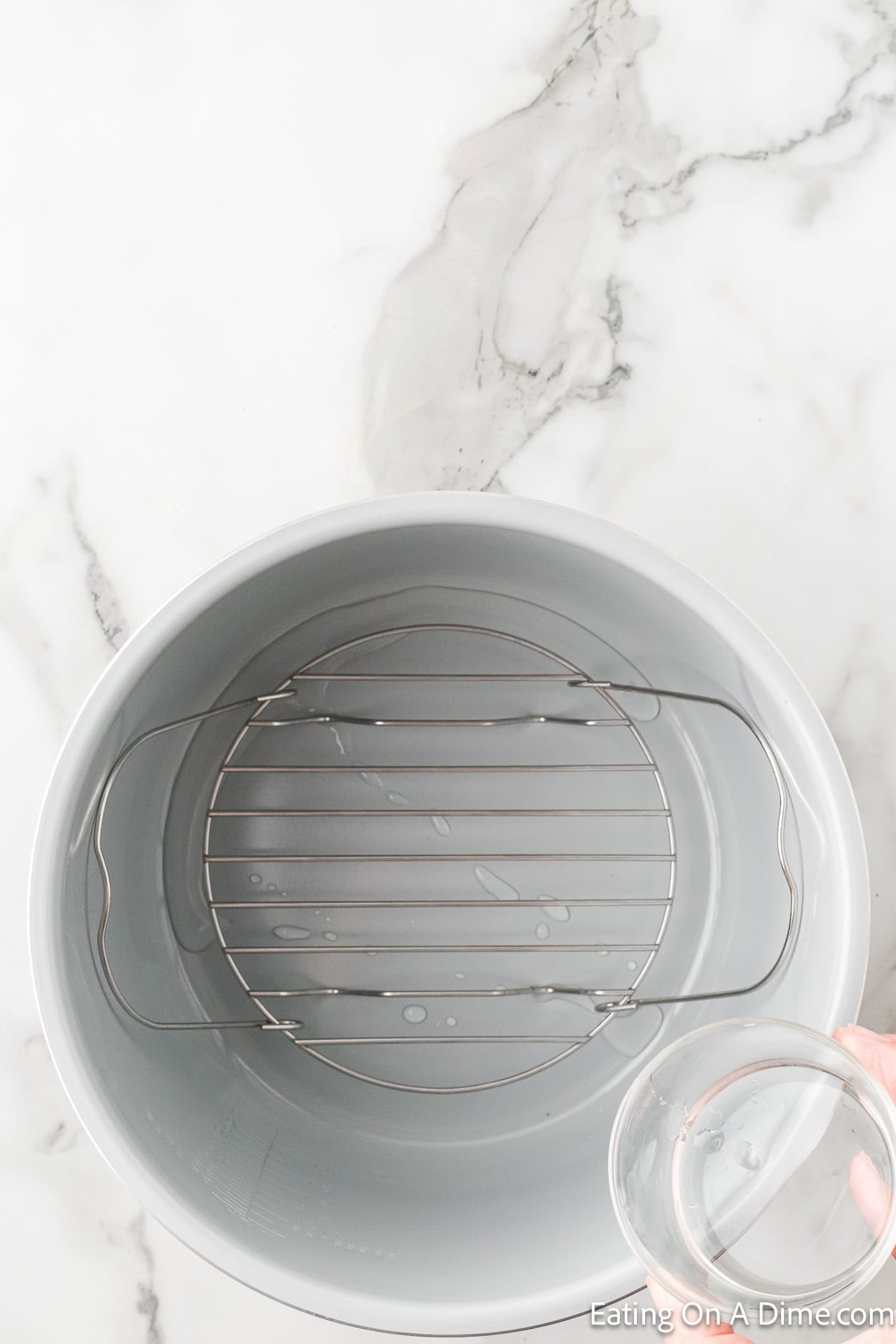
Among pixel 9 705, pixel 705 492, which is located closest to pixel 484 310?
pixel 705 492

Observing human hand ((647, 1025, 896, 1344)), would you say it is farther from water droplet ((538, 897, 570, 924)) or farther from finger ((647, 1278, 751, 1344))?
water droplet ((538, 897, 570, 924))

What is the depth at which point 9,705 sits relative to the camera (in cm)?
84

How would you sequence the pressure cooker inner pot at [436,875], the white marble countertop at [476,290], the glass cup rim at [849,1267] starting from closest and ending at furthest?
the glass cup rim at [849,1267]
the pressure cooker inner pot at [436,875]
the white marble countertop at [476,290]

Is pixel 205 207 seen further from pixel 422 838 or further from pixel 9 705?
pixel 422 838

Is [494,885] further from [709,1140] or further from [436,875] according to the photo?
[709,1140]

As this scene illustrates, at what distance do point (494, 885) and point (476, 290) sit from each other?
478 millimetres

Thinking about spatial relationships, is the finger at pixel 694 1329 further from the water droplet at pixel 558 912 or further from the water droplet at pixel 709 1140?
the water droplet at pixel 558 912

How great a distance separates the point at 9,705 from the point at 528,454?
48 cm

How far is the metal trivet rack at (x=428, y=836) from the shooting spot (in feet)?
2.58

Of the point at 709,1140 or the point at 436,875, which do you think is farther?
the point at 436,875

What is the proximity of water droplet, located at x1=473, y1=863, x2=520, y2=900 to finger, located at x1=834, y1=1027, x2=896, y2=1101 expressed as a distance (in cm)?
27

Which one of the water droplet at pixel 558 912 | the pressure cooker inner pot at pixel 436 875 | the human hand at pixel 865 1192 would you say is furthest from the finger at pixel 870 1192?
the water droplet at pixel 558 912

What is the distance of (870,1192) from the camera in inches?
21.6

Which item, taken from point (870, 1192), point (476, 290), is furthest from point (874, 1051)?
point (476, 290)
